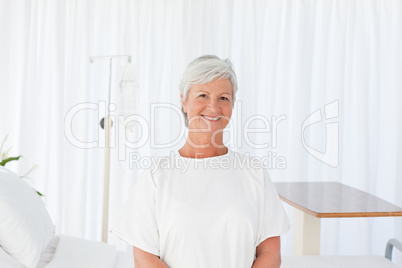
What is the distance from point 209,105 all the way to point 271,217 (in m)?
0.35

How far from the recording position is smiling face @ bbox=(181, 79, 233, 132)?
50.3 inches

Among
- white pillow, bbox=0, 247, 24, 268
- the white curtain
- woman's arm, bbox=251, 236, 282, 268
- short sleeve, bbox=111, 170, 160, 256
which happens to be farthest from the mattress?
the white curtain

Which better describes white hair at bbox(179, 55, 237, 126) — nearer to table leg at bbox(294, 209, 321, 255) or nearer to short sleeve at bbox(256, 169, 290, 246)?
short sleeve at bbox(256, 169, 290, 246)

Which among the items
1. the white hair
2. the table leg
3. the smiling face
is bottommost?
the table leg

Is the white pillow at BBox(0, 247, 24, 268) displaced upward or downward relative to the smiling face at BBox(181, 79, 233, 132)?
downward

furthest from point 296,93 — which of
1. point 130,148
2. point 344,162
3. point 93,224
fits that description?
point 93,224

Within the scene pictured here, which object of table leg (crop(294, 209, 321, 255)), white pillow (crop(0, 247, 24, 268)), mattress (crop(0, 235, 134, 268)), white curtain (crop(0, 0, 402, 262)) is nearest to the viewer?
white pillow (crop(0, 247, 24, 268))

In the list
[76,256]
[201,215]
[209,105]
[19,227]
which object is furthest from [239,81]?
[201,215]

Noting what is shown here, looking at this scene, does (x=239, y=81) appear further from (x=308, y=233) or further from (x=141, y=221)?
(x=141, y=221)

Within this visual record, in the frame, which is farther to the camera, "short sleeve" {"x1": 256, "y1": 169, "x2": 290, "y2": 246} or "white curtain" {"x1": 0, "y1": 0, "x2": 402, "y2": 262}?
"white curtain" {"x1": 0, "y1": 0, "x2": 402, "y2": 262}

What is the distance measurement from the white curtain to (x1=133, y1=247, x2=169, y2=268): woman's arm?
2353mm

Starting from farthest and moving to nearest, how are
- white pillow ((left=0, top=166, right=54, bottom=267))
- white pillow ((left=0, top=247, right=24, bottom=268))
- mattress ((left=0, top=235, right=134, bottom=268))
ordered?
mattress ((left=0, top=235, right=134, bottom=268))
white pillow ((left=0, top=166, right=54, bottom=267))
white pillow ((left=0, top=247, right=24, bottom=268))

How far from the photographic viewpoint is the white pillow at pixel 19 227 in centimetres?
168

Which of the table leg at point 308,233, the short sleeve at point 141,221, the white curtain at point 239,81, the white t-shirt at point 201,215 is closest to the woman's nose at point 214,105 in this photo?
the white t-shirt at point 201,215
